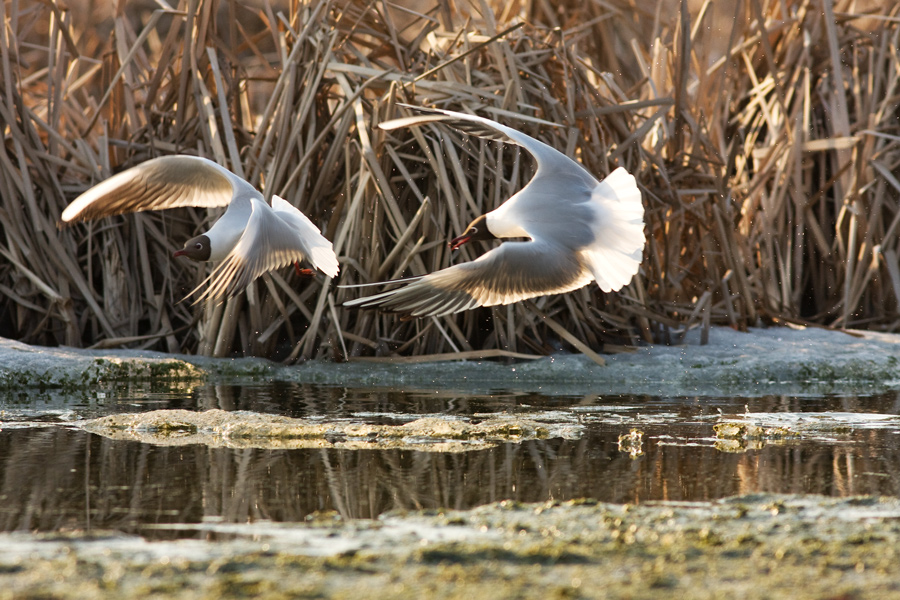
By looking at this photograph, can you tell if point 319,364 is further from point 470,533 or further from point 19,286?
point 470,533

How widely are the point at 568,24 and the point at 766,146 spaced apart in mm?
1546

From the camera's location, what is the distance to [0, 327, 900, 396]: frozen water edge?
4.75 metres

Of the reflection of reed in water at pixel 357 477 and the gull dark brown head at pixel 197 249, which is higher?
the gull dark brown head at pixel 197 249

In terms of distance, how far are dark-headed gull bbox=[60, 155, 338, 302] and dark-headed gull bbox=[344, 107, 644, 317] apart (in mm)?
515

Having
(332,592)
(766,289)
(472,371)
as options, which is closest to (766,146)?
(766,289)

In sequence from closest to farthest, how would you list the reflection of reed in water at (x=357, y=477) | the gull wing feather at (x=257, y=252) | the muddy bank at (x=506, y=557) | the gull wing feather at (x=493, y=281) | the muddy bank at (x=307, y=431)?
the muddy bank at (x=506, y=557)
the reflection of reed in water at (x=357, y=477)
the muddy bank at (x=307, y=431)
the gull wing feather at (x=493, y=281)
the gull wing feather at (x=257, y=252)

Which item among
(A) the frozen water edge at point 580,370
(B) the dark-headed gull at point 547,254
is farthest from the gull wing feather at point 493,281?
(A) the frozen water edge at point 580,370

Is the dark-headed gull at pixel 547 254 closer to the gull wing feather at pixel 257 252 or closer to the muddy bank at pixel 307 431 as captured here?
the gull wing feather at pixel 257 252

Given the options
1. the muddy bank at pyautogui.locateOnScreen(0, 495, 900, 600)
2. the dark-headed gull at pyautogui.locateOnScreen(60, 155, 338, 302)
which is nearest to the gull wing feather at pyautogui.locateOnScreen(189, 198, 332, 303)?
the dark-headed gull at pyautogui.locateOnScreen(60, 155, 338, 302)

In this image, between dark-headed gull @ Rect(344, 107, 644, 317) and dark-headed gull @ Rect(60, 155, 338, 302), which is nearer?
dark-headed gull @ Rect(344, 107, 644, 317)

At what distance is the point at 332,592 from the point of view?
1834mm

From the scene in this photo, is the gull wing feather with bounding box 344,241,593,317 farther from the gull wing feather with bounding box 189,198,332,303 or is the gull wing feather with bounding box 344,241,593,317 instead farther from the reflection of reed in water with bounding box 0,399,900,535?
the reflection of reed in water with bounding box 0,399,900,535

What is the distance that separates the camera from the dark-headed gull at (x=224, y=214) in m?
4.34

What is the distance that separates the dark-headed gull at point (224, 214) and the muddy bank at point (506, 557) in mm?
2109
